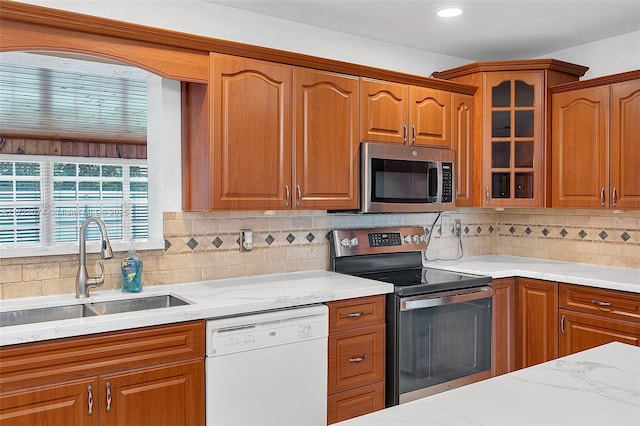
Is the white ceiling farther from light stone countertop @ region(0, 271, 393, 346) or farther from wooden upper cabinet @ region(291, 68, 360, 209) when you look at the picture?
light stone countertop @ region(0, 271, 393, 346)

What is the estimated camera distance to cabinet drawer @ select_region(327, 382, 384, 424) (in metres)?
2.69

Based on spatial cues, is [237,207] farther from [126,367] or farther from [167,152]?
[126,367]

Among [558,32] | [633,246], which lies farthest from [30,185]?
[633,246]

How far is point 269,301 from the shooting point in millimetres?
2443

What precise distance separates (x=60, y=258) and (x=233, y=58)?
51.0 inches

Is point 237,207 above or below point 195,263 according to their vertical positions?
above

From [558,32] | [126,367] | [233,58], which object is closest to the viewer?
[126,367]

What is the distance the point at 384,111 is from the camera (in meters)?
3.21

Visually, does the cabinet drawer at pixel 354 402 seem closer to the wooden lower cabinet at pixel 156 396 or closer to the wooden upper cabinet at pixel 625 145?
the wooden lower cabinet at pixel 156 396

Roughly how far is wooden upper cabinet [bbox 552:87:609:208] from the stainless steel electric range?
872 millimetres

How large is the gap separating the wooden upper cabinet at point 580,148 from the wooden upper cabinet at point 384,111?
1.10 meters

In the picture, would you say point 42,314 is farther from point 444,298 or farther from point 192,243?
point 444,298

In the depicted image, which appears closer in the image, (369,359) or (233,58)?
(233,58)

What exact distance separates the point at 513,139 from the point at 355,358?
192 cm
